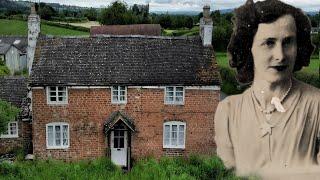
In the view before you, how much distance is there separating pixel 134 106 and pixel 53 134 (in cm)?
409

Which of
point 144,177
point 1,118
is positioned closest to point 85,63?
point 1,118

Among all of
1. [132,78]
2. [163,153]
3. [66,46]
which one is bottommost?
[163,153]

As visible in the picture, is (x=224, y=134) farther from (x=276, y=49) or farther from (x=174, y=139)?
(x=174, y=139)

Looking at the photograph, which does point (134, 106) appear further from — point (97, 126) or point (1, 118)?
point (1, 118)

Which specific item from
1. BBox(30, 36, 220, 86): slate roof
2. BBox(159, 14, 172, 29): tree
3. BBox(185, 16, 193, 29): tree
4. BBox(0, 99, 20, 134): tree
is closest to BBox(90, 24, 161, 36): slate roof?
BBox(30, 36, 220, 86): slate roof

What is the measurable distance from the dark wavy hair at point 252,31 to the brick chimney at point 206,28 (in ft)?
65.1

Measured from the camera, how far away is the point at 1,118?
61.6 ft

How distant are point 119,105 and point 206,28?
5.89 m

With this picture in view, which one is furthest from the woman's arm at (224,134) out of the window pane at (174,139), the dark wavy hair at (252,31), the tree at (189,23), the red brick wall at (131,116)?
the tree at (189,23)

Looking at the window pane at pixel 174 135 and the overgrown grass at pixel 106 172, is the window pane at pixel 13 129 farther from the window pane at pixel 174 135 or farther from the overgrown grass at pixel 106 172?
the window pane at pixel 174 135

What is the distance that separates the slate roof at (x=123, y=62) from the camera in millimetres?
21234

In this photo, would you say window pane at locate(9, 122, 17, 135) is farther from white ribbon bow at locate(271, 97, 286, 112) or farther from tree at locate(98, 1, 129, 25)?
tree at locate(98, 1, 129, 25)

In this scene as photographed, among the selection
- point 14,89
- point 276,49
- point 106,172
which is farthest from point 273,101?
point 14,89

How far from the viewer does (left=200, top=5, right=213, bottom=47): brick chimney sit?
73.8 ft
